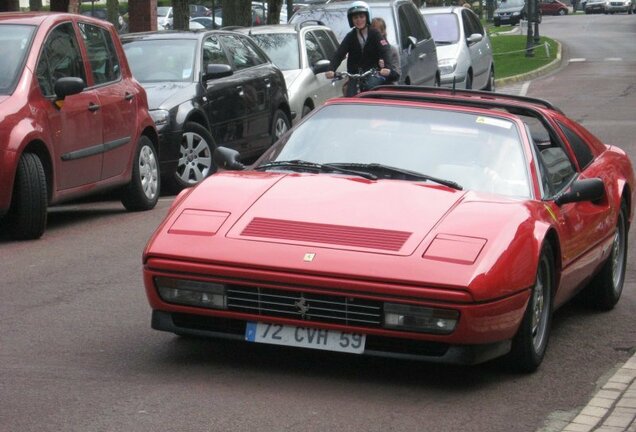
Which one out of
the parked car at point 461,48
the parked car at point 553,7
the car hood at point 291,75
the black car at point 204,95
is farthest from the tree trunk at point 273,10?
the parked car at point 553,7

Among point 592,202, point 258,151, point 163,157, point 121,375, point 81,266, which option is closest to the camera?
point 121,375

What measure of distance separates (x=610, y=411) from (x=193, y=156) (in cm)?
905

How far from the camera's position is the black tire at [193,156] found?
14.7 m

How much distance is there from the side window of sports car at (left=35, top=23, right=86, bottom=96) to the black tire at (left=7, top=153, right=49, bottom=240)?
76cm

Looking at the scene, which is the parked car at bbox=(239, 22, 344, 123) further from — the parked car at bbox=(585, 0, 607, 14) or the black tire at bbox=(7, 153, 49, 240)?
the parked car at bbox=(585, 0, 607, 14)

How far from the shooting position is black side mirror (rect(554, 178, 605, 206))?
7441mm

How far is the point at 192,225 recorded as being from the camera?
6.82 metres

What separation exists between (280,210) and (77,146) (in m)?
5.23

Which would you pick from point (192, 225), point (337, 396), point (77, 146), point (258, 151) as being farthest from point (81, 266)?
point (258, 151)

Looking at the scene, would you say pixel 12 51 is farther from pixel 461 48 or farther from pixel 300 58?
pixel 461 48

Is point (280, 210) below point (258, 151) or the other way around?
the other way around

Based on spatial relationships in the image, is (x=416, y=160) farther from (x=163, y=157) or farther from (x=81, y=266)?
(x=163, y=157)

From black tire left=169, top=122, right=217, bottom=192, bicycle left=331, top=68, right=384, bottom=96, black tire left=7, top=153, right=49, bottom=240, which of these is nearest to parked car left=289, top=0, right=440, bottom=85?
bicycle left=331, top=68, right=384, bottom=96

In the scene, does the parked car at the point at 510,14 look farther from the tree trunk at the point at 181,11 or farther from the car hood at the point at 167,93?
the car hood at the point at 167,93
